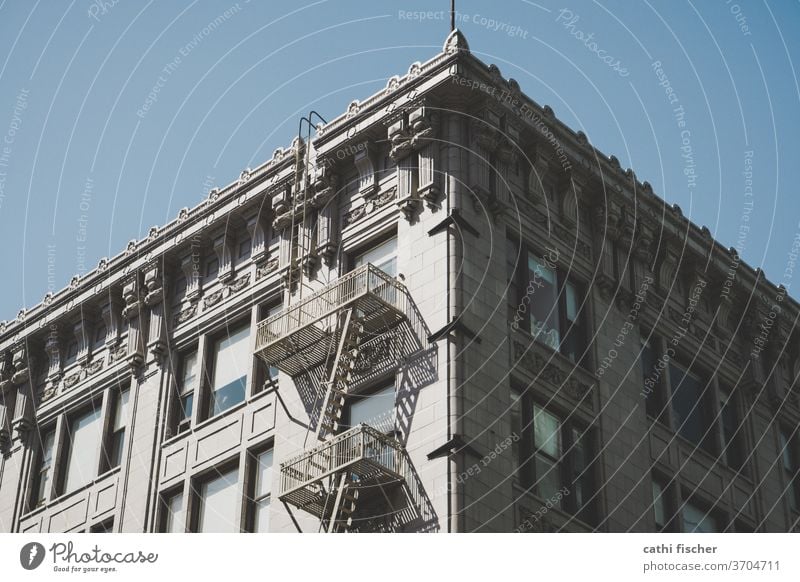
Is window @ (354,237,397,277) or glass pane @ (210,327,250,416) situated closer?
window @ (354,237,397,277)

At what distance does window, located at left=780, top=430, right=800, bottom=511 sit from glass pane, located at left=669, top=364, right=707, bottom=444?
4.11 m

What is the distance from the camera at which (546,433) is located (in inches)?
1586

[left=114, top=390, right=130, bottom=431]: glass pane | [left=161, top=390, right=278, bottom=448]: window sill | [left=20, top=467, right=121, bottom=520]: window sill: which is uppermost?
[left=114, top=390, right=130, bottom=431]: glass pane

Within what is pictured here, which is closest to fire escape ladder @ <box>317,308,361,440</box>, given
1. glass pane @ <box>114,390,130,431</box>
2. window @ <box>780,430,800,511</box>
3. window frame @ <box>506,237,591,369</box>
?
window frame @ <box>506,237,591,369</box>

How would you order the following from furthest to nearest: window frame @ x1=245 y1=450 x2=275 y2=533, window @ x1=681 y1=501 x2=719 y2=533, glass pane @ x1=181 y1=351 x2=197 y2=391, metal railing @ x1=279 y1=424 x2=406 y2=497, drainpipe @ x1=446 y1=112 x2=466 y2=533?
glass pane @ x1=181 y1=351 x2=197 y2=391 → window @ x1=681 y1=501 x2=719 y2=533 → window frame @ x1=245 y1=450 x2=275 y2=533 → metal railing @ x1=279 y1=424 x2=406 y2=497 → drainpipe @ x1=446 y1=112 x2=466 y2=533

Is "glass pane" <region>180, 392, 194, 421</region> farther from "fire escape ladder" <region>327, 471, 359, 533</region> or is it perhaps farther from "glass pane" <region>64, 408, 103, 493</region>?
"fire escape ladder" <region>327, 471, 359, 533</region>

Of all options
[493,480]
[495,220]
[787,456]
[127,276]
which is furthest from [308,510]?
[787,456]

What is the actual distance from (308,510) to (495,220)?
358 inches

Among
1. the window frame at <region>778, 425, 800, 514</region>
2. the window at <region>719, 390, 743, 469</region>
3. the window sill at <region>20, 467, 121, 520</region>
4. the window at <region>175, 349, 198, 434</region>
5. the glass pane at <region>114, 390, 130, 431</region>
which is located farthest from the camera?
the window frame at <region>778, 425, 800, 514</region>

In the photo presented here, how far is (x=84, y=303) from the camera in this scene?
50125 millimetres

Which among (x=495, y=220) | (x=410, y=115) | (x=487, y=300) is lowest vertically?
(x=487, y=300)

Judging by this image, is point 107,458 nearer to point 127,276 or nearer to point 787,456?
point 127,276

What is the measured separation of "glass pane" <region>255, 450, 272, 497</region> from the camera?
136 ft

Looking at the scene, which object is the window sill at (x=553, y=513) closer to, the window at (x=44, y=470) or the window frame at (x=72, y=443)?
the window frame at (x=72, y=443)
